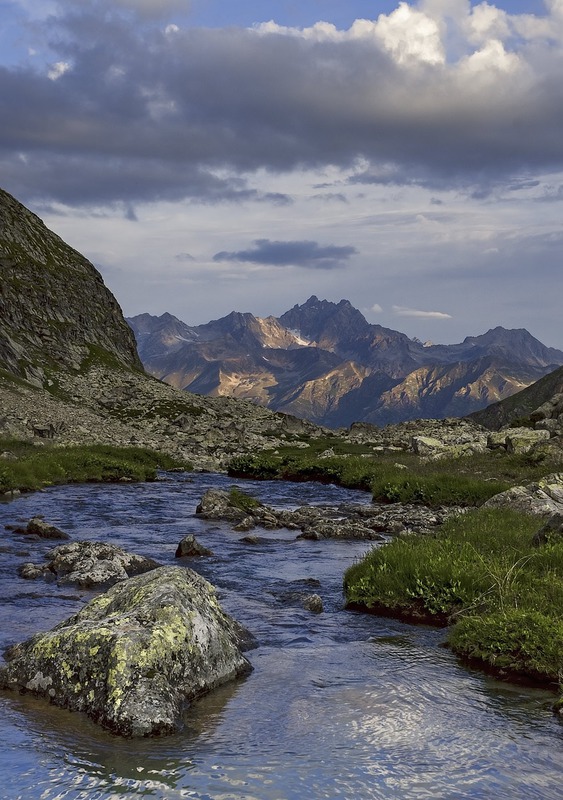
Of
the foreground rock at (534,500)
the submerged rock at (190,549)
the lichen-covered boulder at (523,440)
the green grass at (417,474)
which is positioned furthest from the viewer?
the lichen-covered boulder at (523,440)

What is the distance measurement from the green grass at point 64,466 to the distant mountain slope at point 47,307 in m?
42.4

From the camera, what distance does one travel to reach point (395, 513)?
29.5 meters

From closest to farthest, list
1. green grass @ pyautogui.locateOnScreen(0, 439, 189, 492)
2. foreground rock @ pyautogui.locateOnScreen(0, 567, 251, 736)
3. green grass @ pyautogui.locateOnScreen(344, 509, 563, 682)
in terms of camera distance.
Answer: foreground rock @ pyautogui.locateOnScreen(0, 567, 251, 736)
green grass @ pyautogui.locateOnScreen(344, 509, 563, 682)
green grass @ pyautogui.locateOnScreen(0, 439, 189, 492)

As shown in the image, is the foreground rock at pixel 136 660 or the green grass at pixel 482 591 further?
the green grass at pixel 482 591

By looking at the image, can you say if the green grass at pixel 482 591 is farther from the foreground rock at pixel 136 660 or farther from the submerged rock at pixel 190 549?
the submerged rock at pixel 190 549

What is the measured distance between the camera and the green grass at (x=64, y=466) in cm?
3584

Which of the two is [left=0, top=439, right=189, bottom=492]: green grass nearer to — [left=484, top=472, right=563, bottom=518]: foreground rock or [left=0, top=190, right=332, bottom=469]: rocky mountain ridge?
[left=0, top=190, right=332, bottom=469]: rocky mountain ridge

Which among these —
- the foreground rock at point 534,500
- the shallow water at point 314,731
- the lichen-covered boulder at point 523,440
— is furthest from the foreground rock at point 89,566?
the lichen-covered boulder at point 523,440

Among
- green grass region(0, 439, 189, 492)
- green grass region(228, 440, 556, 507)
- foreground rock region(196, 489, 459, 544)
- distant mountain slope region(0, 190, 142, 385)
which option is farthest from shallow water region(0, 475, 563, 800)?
distant mountain slope region(0, 190, 142, 385)

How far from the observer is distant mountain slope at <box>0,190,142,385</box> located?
101938 mm

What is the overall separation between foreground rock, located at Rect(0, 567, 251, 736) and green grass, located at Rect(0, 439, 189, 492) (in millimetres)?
25577

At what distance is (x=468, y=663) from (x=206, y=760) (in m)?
5.41

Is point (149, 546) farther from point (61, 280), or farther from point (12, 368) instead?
point (61, 280)

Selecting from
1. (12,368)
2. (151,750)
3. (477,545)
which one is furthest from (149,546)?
(12,368)
